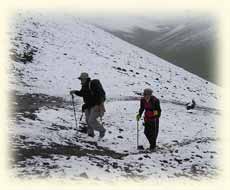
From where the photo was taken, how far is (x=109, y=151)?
48.0 ft

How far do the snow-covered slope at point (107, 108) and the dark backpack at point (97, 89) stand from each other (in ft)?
4.81

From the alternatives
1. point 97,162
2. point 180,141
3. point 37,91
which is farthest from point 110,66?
point 97,162

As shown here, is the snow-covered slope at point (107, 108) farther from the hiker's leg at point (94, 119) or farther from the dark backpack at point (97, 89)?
the dark backpack at point (97, 89)

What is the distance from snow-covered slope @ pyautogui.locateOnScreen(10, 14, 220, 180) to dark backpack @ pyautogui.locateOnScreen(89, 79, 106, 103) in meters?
1.47

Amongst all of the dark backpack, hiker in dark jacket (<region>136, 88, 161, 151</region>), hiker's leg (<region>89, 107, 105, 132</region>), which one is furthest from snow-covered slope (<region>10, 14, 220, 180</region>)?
the dark backpack

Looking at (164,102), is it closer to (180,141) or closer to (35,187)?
(180,141)

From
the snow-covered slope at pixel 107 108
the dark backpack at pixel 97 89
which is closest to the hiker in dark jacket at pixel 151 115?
the snow-covered slope at pixel 107 108

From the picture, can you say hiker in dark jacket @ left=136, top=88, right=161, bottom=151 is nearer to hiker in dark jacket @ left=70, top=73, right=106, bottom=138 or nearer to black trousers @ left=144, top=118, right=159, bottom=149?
black trousers @ left=144, top=118, right=159, bottom=149

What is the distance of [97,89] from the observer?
1531cm

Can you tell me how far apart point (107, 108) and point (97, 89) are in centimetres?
705

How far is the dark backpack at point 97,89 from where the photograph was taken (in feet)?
50.2

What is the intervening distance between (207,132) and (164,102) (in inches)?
247

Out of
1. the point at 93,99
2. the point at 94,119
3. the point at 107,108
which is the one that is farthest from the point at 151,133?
the point at 107,108

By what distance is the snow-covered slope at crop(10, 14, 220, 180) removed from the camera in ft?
41.0
